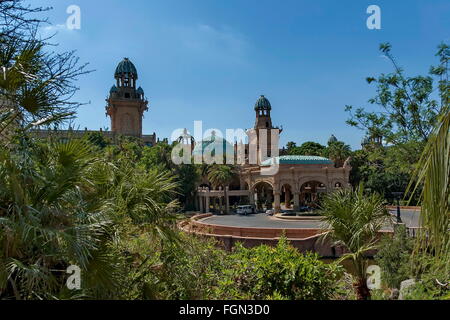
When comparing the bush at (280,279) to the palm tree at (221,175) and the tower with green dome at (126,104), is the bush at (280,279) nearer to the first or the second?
the palm tree at (221,175)

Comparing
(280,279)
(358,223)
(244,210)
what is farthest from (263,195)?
(280,279)

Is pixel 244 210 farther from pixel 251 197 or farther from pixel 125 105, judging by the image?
pixel 125 105

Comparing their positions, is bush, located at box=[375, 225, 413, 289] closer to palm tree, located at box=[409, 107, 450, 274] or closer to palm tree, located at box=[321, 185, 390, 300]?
palm tree, located at box=[321, 185, 390, 300]

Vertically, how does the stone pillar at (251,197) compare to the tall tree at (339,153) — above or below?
below

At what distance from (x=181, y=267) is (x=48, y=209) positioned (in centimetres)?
389

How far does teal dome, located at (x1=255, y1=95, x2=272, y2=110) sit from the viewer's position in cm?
6538

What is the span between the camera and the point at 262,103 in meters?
65.6

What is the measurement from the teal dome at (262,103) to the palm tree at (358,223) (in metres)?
59.6

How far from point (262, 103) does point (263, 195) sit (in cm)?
2259

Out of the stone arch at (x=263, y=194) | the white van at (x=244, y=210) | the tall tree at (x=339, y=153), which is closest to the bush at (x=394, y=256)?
the white van at (x=244, y=210)

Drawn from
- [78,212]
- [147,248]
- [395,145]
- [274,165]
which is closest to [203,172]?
[274,165]

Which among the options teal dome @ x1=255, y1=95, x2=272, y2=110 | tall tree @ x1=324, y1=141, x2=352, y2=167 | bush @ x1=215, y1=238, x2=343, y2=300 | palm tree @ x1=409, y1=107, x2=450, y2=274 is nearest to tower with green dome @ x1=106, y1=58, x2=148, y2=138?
teal dome @ x1=255, y1=95, x2=272, y2=110

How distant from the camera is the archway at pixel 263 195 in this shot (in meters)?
46.2

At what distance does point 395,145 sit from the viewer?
1444cm
